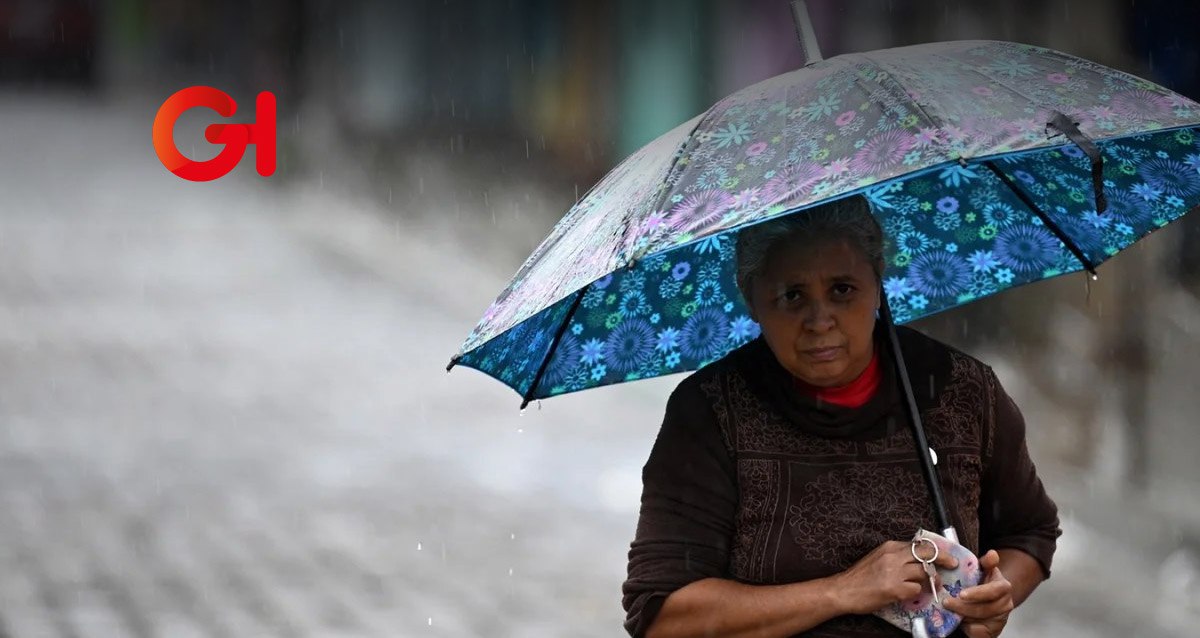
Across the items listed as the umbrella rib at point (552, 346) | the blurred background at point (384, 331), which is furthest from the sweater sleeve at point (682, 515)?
the blurred background at point (384, 331)

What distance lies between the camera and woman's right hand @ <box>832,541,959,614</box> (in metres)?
2.18

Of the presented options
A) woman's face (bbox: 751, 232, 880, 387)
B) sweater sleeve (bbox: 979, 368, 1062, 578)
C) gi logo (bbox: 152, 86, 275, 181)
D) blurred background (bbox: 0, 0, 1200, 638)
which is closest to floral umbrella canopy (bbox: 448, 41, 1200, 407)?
woman's face (bbox: 751, 232, 880, 387)

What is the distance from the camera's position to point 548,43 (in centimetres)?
1113

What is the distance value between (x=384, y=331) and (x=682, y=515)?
9609 mm

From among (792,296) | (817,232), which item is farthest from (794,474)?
(817,232)

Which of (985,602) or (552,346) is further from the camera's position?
(552,346)

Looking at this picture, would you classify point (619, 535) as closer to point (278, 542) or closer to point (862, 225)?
point (278, 542)

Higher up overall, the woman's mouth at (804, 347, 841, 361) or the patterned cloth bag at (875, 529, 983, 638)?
the woman's mouth at (804, 347, 841, 361)

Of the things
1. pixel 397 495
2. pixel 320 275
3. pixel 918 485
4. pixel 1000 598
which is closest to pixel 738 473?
pixel 918 485

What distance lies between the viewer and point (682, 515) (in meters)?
2.36

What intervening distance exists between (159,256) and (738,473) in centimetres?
1092

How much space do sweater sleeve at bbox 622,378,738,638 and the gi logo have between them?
32.8ft

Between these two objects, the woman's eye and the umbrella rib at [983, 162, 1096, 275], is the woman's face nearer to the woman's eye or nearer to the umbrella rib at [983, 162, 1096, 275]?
the woman's eye

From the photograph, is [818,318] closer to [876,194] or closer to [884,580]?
[884,580]
